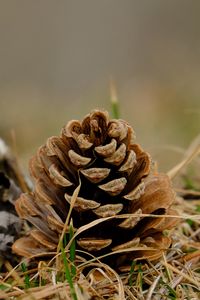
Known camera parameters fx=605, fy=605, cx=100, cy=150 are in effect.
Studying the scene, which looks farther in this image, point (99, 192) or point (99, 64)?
point (99, 64)

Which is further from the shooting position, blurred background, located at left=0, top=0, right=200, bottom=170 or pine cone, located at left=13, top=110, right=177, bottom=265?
blurred background, located at left=0, top=0, right=200, bottom=170

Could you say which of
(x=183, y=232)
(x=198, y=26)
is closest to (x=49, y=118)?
(x=183, y=232)

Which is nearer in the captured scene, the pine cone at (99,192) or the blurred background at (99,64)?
the pine cone at (99,192)

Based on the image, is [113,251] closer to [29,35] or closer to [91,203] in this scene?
[91,203]

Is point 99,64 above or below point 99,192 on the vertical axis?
above
